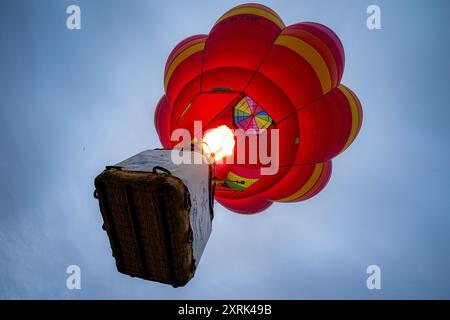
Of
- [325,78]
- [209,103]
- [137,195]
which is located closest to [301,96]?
[325,78]

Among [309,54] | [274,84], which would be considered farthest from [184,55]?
[309,54]

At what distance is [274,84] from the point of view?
3.37 m

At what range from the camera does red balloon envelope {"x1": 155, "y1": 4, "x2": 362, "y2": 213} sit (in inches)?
134

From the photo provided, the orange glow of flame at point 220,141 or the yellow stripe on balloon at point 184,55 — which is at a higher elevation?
the yellow stripe on balloon at point 184,55

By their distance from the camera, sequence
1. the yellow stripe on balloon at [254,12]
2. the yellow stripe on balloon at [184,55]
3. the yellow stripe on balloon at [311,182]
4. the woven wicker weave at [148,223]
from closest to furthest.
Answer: the woven wicker weave at [148,223]
the yellow stripe on balloon at [254,12]
the yellow stripe on balloon at [184,55]
the yellow stripe on balloon at [311,182]

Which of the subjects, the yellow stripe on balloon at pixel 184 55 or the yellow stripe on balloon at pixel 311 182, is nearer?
the yellow stripe on balloon at pixel 184 55

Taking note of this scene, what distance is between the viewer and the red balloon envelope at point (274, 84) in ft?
11.1

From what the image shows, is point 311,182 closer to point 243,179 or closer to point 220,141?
point 243,179

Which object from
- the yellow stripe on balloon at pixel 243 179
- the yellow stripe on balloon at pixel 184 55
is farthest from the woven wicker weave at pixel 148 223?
the yellow stripe on balloon at pixel 184 55

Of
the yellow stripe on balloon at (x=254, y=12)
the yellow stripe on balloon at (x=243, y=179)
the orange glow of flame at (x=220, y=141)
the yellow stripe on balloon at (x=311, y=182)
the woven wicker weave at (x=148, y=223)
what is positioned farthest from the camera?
the yellow stripe on balloon at (x=311, y=182)

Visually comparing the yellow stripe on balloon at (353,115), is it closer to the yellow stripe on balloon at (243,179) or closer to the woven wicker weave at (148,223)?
the yellow stripe on balloon at (243,179)

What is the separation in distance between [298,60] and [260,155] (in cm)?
138

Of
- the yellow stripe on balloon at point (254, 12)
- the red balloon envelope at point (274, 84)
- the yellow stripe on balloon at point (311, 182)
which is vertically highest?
the yellow stripe on balloon at point (254, 12)

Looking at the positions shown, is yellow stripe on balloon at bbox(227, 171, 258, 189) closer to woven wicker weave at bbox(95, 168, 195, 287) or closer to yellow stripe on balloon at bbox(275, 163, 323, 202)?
yellow stripe on balloon at bbox(275, 163, 323, 202)
